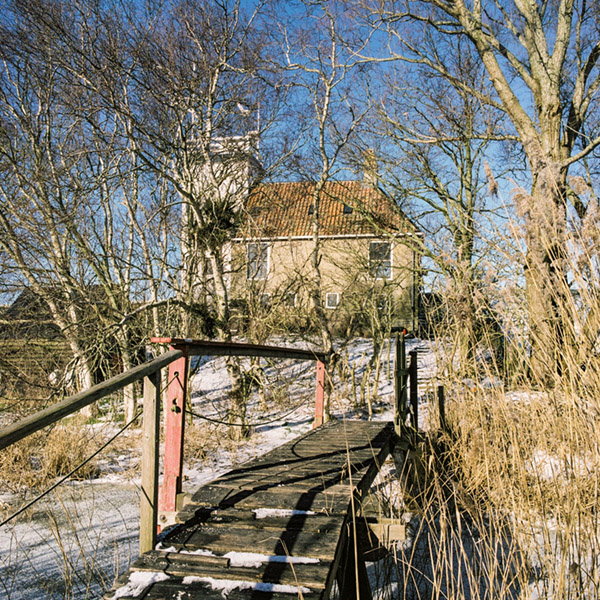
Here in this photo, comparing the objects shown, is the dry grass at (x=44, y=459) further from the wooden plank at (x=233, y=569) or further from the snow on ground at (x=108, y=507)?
the wooden plank at (x=233, y=569)

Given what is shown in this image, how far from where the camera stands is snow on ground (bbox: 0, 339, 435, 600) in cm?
378

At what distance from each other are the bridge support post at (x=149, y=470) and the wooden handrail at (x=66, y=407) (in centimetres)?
13

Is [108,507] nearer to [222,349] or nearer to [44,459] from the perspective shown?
[44,459]

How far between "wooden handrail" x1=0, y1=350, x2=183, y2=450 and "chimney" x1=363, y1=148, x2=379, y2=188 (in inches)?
377

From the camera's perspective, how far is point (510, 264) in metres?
3.00

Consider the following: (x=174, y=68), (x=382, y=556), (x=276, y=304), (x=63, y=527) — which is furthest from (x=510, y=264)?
(x=276, y=304)

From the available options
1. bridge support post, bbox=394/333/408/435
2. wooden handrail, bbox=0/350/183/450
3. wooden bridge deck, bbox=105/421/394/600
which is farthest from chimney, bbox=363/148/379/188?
wooden handrail, bbox=0/350/183/450

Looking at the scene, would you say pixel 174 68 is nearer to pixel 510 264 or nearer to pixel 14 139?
pixel 14 139

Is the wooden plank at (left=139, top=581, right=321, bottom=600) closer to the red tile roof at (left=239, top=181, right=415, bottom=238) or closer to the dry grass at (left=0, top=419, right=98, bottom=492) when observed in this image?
the dry grass at (left=0, top=419, right=98, bottom=492)

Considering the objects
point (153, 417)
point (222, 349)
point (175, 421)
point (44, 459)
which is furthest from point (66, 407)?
point (44, 459)

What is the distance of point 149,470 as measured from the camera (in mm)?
2365

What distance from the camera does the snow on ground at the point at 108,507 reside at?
378 centimetres

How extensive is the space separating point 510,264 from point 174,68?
6.29m

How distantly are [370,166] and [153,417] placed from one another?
33.1 feet
